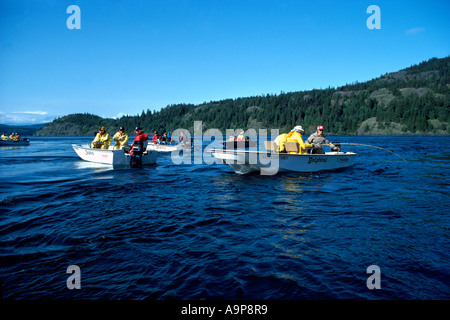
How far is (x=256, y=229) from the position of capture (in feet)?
24.3

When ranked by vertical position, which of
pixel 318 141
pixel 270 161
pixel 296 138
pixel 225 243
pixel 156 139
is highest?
pixel 156 139

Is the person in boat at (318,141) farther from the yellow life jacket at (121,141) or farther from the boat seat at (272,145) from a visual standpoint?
the yellow life jacket at (121,141)

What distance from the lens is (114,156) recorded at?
735 inches

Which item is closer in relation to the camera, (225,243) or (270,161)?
(225,243)

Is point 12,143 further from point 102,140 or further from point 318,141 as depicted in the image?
point 318,141

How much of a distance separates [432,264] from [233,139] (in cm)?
2714

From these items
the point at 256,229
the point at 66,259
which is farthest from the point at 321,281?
the point at 66,259

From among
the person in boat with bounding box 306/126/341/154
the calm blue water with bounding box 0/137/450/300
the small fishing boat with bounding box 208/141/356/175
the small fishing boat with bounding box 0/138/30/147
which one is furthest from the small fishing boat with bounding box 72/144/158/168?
the small fishing boat with bounding box 0/138/30/147

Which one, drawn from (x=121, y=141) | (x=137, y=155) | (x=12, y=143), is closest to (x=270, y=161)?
(x=137, y=155)

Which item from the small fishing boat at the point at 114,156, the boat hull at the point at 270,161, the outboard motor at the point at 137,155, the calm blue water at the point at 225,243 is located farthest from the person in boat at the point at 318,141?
the small fishing boat at the point at 114,156

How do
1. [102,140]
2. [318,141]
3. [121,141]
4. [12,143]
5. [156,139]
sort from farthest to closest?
[12,143]
[156,139]
[102,140]
[121,141]
[318,141]

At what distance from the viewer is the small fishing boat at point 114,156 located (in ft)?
61.5

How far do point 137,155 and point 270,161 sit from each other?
9.74m

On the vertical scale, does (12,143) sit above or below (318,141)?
above
